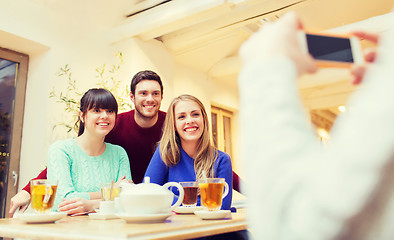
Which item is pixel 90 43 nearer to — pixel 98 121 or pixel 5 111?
pixel 5 111

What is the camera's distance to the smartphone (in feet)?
1.49

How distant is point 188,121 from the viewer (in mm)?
1802

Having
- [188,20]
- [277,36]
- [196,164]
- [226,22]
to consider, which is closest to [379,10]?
[226,22]

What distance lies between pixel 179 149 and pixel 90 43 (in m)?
2.44

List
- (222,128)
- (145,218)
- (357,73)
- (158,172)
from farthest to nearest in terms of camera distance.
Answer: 1. (222,128)
2. (158,172)
3. (145,218)
4. (357,73)

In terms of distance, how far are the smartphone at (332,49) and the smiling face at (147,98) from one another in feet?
6.95

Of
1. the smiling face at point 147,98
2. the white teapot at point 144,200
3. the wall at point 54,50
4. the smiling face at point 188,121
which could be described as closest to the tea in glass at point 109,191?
the white teapot at point 144,200

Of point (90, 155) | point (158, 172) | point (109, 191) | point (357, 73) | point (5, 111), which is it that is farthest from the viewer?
point (5, 111)

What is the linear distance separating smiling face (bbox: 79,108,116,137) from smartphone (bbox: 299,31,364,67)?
5.56 feet

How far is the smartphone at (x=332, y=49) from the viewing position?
453mm

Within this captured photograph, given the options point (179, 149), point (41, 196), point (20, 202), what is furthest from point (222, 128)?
point (41, 196)

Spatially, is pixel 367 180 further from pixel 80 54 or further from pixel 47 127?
pixel 80 54

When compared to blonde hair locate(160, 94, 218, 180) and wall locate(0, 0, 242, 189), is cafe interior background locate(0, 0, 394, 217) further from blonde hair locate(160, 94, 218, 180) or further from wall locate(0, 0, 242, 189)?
blonde hair locate(160, 94, 218, 180)

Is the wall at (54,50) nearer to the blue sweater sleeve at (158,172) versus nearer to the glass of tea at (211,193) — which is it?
the blue sweater sleeve at (158,172)
